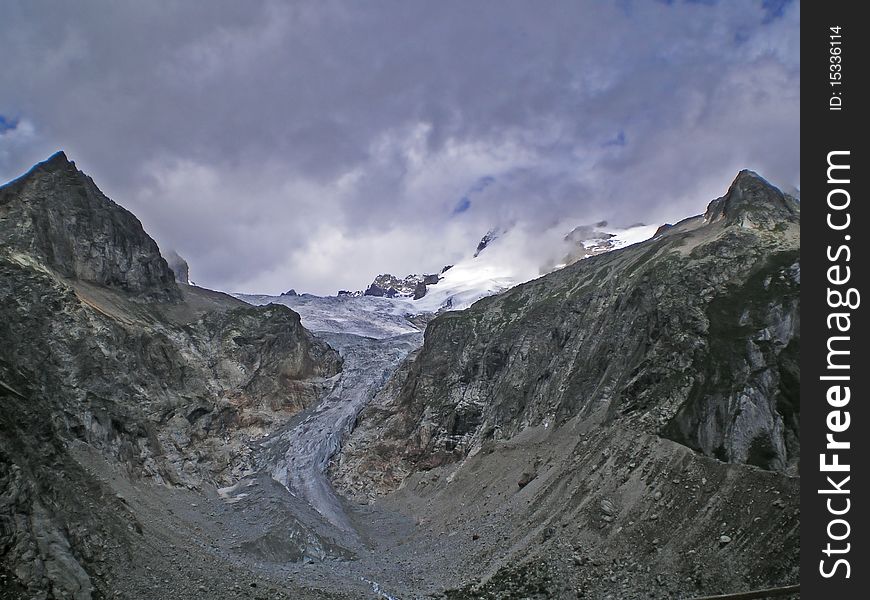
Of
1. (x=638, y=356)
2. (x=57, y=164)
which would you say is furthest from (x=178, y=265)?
(x=638, y=356)

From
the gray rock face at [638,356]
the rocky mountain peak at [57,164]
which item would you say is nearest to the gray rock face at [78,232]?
the rocky mountain peak at [57,164]

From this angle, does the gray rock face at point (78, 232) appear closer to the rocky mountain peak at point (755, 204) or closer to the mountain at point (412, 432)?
the mountain at point (412, 432)

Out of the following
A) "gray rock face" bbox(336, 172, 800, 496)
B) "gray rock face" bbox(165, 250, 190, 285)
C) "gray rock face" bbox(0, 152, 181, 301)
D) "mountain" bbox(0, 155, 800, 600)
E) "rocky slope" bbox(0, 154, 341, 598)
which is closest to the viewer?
"rocky slope" bbox(0, 154, 341, 598)

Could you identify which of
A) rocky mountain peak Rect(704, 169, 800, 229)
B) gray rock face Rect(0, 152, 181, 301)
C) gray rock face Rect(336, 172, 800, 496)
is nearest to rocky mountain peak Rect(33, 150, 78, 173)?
gray rock face Rect(0, 152, 181, 301)

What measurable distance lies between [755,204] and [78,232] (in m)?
89.6

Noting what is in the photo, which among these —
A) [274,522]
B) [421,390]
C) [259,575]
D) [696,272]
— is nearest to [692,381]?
[696,272]

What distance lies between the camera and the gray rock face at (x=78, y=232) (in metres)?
72.1

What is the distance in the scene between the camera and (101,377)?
197 feet

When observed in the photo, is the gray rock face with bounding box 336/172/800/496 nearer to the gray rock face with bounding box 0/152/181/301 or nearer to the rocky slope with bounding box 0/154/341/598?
the rocky slope with bounding box 0/154/341/598

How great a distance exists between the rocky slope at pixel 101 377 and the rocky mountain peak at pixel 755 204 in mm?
59899

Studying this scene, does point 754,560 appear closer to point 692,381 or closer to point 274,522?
point 692,381

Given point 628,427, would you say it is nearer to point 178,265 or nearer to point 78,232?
point 78,232

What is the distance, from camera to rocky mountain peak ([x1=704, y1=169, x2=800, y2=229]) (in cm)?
5744

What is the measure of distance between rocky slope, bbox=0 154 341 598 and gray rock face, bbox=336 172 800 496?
1940cm
